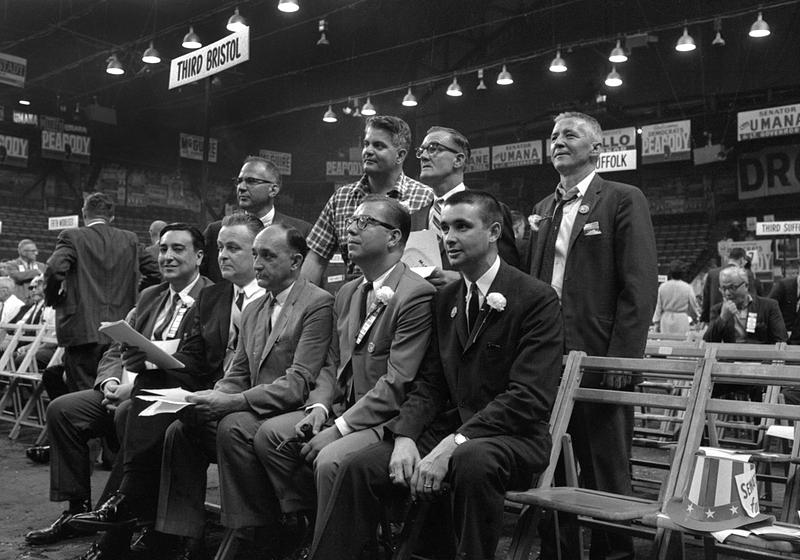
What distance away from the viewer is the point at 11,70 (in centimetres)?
1623

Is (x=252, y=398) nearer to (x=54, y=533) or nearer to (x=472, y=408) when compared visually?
(x=472, y=408)

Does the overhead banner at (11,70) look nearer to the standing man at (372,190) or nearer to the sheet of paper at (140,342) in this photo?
the standing man at (372,190)

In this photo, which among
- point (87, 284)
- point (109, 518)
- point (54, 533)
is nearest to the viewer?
point (109, 518)

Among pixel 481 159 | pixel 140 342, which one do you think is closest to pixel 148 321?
pixel 140 342

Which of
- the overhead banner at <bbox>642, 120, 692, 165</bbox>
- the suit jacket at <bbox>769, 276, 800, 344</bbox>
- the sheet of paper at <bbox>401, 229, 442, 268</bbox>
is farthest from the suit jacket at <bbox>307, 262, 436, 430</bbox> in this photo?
the overhead banner at <bbox>642, 120, 692, 165</bbox>

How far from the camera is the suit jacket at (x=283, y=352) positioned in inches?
127

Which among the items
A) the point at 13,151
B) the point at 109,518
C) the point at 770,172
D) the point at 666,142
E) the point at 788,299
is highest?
the point at 13,151

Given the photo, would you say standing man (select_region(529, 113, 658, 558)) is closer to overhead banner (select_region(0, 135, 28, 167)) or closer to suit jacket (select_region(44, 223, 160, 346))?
suit jacket (select_region(44, 223, 160, 346))

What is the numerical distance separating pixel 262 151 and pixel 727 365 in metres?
24.0

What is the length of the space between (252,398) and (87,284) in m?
3.21

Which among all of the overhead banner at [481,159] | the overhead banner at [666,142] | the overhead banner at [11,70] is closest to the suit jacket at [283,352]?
the overhead banner at [11,70]

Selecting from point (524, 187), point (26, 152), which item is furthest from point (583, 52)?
point (26, 152)

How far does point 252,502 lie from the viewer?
3.09 m

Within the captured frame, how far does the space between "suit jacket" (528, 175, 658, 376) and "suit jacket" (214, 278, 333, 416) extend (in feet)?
3.44
